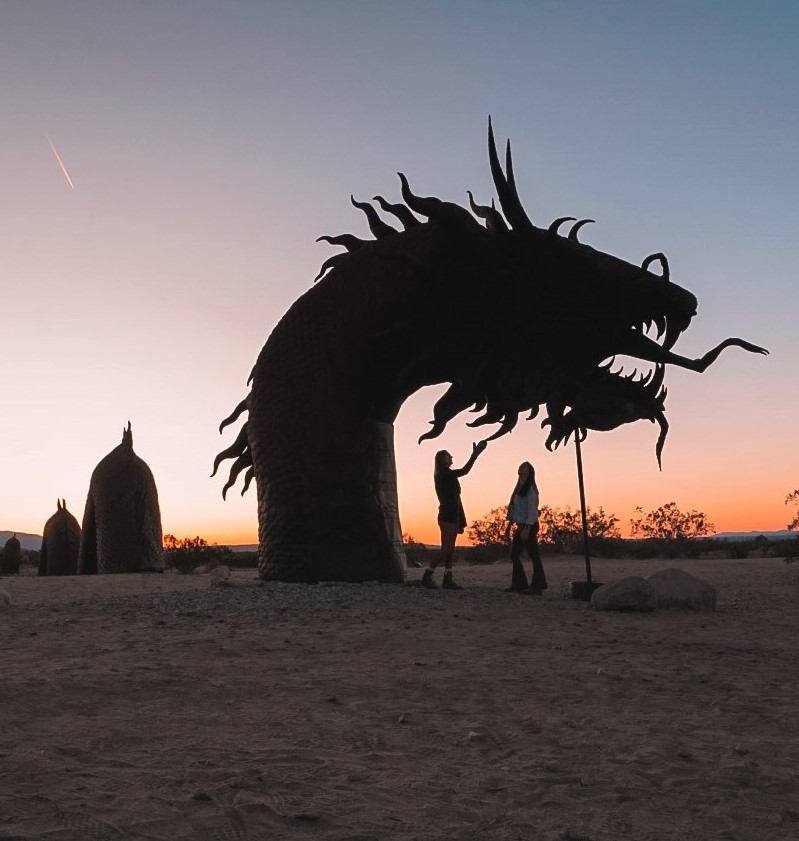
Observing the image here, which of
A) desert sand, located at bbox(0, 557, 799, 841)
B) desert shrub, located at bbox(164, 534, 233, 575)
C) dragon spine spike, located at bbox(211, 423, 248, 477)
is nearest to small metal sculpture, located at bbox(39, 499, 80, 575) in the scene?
desert shrub, located at bbox(164, 534, 233, 575)

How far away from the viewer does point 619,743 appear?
11.2 ft

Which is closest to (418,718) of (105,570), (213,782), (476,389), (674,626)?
(213,782)

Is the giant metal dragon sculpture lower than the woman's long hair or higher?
higher

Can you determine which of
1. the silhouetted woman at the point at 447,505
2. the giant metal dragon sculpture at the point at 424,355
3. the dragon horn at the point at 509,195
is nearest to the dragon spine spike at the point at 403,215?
the giant metal dragon sculpture at the point at 424,355

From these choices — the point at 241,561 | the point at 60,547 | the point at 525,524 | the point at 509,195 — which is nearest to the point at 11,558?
the point at 60,547

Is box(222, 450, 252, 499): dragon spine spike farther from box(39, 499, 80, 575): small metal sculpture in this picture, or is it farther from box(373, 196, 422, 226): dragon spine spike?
box(39, 499, 80, 575): small metal sculpture

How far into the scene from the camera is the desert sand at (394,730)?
2.56 metres

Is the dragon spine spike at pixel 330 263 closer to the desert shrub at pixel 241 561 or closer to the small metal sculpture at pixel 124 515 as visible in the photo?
the small metal sculpture at pixel 124 515

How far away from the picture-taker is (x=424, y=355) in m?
9.16

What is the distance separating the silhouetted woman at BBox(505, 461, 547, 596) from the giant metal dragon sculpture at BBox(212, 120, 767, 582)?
79 centimetres

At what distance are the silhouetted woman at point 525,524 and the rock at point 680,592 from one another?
1820mm

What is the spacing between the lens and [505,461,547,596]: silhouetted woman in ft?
33.2

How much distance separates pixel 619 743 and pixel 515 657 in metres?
1.95

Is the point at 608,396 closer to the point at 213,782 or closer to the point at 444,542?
the point at 444,542
